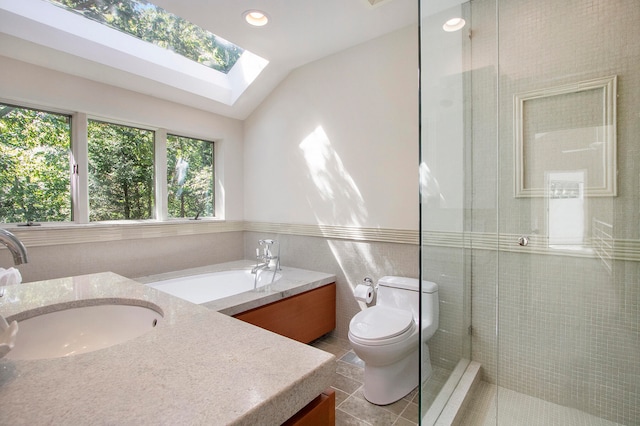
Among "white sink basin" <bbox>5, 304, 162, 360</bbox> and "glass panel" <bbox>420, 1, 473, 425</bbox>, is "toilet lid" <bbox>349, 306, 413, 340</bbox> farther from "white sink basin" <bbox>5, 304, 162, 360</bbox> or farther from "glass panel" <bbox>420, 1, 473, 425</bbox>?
"white sink basin" <bbox>5, 304, 162, 360</bbox>

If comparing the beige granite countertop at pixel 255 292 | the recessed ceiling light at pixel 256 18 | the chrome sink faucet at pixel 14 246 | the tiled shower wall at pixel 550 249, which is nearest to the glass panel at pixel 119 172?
the beige granite countertop at pixel 255 292

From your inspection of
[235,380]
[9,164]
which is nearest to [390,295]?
[235,380]

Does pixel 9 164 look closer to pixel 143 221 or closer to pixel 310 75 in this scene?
pixel 143 221

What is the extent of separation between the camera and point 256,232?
11.4 ft

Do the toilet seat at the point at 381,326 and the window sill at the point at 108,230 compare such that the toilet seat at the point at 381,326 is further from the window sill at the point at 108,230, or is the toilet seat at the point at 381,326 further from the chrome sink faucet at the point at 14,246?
the window sill at the point at 108,230

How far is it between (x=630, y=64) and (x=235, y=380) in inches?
90.2

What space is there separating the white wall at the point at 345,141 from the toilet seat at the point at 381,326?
66cm

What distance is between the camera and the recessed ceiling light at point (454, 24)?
5.86ft

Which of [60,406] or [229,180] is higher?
[229,180]

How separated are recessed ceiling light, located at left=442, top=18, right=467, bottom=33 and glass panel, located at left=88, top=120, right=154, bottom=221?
2640 mm

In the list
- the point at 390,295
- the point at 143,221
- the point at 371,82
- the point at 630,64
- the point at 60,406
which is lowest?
the point at 390,295

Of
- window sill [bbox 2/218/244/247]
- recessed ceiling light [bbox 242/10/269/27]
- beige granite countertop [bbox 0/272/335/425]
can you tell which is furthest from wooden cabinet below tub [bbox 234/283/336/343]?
recessed ceiling light [bbox 242/10/269/27]

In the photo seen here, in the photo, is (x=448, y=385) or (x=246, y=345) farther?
(x=448, y=385)

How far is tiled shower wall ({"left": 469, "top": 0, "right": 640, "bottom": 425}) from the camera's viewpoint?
163cm
